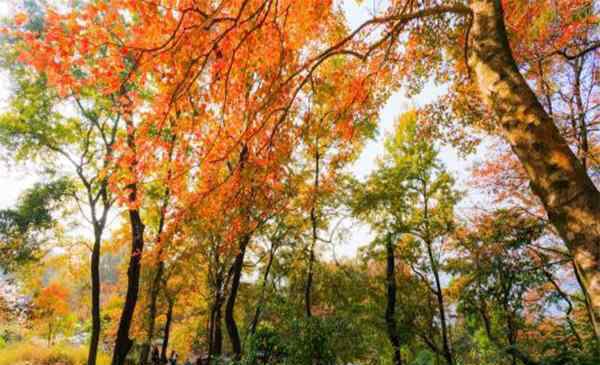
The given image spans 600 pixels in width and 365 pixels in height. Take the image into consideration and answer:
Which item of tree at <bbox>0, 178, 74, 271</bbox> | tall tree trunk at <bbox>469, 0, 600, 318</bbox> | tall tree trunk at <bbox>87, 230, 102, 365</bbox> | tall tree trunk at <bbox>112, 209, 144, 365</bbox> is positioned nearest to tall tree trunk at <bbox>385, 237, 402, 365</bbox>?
tall tree trunk at <bbox>112, 209, 144, 365</bbox>

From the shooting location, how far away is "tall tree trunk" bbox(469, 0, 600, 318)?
120cm

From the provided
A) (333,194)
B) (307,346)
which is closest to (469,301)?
(307,346)

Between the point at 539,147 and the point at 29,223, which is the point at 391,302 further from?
the point at 29,223

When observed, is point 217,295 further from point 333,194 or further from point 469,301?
point 469,301

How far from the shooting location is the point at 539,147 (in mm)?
1377

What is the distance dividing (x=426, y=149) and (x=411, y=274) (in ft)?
20.5

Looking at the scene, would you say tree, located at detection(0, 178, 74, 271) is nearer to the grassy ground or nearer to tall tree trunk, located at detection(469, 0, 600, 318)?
the grassy ground

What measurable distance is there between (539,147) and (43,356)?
17779mm

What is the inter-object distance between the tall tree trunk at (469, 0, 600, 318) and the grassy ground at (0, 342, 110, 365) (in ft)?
55.4

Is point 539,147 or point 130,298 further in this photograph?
point 130,298

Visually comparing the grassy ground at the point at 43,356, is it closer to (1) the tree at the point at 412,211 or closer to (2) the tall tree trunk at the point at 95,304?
(2) the tall tree trunk at the point at 95,304

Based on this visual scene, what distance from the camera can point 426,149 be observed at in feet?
42.4

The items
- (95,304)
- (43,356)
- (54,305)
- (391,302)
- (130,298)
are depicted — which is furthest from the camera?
(54,305)

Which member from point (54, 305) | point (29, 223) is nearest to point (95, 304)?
point (29, 223)
